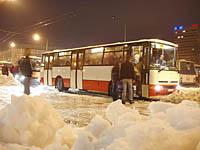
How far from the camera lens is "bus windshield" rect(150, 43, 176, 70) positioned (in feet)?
55.5

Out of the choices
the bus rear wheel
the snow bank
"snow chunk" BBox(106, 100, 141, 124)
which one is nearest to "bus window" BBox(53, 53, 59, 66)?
the bus rear wheel

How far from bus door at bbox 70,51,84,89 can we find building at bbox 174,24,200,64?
8931 cm

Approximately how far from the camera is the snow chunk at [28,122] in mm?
3875

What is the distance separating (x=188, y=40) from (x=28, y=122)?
396 feet

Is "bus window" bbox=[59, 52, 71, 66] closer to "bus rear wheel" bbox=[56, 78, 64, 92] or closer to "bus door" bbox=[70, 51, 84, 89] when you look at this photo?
"bus door" bbox=[70, 51, 84, 89]

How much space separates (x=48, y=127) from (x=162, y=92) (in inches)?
530

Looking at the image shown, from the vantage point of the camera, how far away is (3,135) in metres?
4.13

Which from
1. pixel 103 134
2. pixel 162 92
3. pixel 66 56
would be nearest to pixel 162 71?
pixel 162 92

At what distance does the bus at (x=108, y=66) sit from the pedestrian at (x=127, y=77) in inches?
76.2

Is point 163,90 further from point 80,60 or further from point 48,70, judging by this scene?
point 48,70

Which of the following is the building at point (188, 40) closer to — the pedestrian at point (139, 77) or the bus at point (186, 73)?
the bus at point (186, 73)

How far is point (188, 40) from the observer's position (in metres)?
119

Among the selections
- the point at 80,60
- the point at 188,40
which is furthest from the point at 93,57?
the point at 188,40

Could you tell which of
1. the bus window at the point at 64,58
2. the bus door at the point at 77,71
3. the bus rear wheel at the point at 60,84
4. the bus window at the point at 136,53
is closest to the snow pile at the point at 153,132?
the bus window at the point at 136,53
